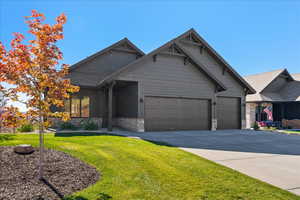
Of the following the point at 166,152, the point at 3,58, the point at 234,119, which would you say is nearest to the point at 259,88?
the point at 234,119

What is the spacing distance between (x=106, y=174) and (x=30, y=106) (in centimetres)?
257

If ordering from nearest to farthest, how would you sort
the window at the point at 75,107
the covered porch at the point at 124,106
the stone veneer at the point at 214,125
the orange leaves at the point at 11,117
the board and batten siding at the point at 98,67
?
the orange leaves at the point at 11,117
the covered porch at the point at 124,106
the window at the point at 75,107
the board and batten siding at the point at 98,67
the stone veneer at the point at 214,125

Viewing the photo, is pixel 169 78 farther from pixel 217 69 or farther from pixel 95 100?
pixel 217 69

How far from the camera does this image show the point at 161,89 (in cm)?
1575

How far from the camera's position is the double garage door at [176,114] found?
15.5 m

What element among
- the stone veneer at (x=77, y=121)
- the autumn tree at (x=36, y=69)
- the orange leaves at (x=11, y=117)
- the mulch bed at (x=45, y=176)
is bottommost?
the mulch bed at (x=45, y=176)

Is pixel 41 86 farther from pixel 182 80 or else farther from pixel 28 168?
pixel 182 80

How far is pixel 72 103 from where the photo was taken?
56.0ft

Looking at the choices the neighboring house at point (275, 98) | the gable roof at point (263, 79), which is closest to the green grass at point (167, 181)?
the neighboring house at point (275, 98)

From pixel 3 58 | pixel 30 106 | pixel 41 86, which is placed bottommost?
pixel 30 106

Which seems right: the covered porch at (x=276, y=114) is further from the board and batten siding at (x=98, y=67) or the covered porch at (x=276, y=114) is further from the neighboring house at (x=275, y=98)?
the board and batten siding at (x=98, y=67)

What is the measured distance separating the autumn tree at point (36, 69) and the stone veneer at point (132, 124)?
32.5 ft

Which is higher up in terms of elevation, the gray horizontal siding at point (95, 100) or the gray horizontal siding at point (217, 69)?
the gray horizontal siding at point (217, 69)

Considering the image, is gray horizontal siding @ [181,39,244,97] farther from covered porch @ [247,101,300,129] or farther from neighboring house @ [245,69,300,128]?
covered porch @ [247,101,300,129]
